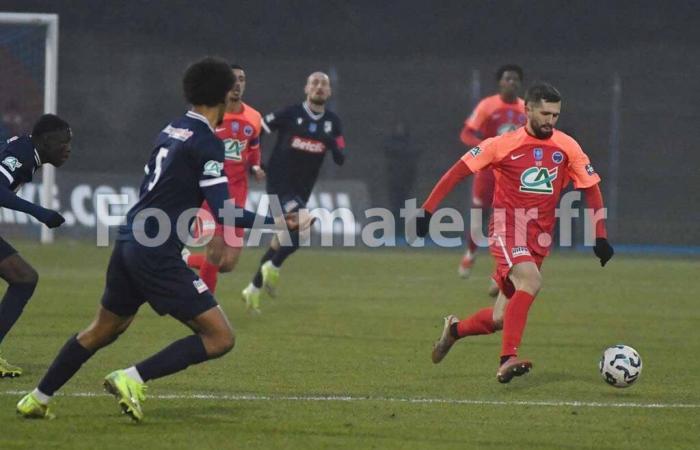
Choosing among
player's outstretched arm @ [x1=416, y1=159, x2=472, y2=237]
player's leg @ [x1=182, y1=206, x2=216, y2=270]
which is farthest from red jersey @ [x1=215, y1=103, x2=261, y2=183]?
player's outstretched arm @ [x1=416, y1=159, x2=472, y2=237]

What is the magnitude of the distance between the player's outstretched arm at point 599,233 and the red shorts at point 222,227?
4.33 metres

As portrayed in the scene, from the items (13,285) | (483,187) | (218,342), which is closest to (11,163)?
(13,285)

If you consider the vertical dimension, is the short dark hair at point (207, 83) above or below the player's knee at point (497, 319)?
above

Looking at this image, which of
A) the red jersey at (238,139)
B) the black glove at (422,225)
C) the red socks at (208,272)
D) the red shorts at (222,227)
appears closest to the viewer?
the black glove at (422,225)

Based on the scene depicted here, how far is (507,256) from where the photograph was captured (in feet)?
30.7

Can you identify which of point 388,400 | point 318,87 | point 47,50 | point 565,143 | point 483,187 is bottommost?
point 388,400

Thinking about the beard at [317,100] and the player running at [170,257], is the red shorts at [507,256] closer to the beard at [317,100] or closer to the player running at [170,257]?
the player running at [170,257]

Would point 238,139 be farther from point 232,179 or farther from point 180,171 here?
point 180,171

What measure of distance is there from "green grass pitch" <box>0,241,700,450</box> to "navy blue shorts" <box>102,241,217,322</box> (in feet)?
2.18

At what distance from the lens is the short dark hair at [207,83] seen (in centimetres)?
723

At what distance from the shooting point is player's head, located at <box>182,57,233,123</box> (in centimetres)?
723

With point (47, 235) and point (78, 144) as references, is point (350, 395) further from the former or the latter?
point (78, 144)

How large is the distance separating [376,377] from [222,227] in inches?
164

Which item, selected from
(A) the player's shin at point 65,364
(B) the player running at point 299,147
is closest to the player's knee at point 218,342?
(A) the player's shin at point 65,364
